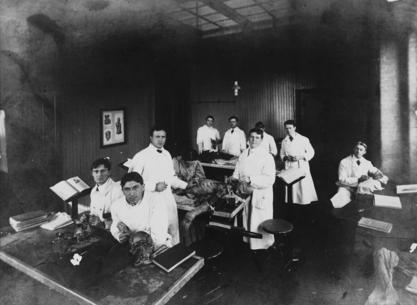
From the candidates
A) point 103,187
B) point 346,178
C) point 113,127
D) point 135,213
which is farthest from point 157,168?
point 113,127

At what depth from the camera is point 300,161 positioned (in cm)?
628

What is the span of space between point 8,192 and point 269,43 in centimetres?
754

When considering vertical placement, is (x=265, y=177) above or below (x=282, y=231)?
above

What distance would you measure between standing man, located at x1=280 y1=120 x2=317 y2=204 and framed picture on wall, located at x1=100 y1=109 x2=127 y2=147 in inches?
149

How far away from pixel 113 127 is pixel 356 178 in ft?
16.8

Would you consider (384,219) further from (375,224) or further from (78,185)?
(78,185)

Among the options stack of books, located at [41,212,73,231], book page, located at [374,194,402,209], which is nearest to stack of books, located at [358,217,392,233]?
book page, located at [374,194,402,209]

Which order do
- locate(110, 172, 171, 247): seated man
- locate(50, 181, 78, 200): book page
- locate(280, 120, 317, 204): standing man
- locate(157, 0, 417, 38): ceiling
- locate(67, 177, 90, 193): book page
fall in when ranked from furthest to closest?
locate(157, 0, 417, 38): ceiling → locate(280, 120, 317, 204): standing man → locate(67, 177, 90, 193): book page → locate(50, 181, 78, 200): book page → locate(110, 172, 171, 247): seated man

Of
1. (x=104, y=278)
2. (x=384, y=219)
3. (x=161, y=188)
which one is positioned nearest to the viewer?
(x=104, y=278)

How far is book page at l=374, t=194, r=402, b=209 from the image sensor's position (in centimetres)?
334

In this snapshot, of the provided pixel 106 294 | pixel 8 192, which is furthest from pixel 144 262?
pixel 8 192

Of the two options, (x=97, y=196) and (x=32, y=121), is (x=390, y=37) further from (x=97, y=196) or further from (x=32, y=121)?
(x=32, y=121)

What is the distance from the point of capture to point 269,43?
29.4ft

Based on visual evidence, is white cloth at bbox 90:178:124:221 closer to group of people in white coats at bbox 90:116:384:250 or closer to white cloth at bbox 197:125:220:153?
group of people in white coats at bbox 90:116:384:250
